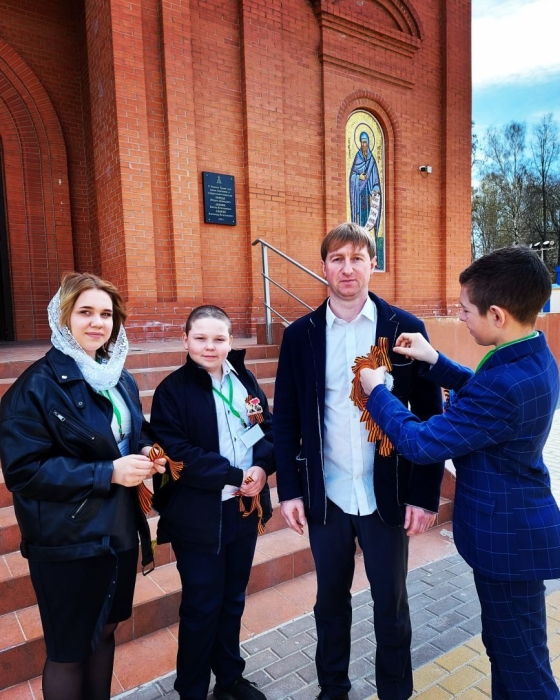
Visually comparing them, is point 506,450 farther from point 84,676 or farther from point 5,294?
point 5,294

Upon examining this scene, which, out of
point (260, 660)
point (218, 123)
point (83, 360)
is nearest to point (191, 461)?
point (83, 360)

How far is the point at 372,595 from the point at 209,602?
2.25 ft

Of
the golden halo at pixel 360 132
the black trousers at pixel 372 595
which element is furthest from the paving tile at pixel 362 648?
the golden halo at pixel 360 132

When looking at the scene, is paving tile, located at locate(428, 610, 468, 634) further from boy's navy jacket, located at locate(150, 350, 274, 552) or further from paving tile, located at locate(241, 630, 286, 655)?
boy's navy jacket, located at locate(150, 350, 274, 552)

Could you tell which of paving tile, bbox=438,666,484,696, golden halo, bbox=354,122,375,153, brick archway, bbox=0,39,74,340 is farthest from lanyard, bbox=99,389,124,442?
golden halo, bbox=354,122,375,153

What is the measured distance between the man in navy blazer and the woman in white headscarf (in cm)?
65

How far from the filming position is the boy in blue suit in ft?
4.84

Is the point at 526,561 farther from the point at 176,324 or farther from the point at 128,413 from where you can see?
the point at 176,324

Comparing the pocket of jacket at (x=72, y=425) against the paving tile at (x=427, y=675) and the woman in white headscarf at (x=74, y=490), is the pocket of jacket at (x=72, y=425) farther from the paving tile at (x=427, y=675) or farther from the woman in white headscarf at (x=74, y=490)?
the paving tile at (x=427, y=675)

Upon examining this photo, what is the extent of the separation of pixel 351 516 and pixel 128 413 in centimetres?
102

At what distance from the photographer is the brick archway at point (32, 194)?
6602 millimetres

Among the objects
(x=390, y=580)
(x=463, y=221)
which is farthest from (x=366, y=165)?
(x=390, y=580)

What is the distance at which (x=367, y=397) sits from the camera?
5.79ft

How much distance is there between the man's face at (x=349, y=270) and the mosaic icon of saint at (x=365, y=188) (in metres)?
6.83
